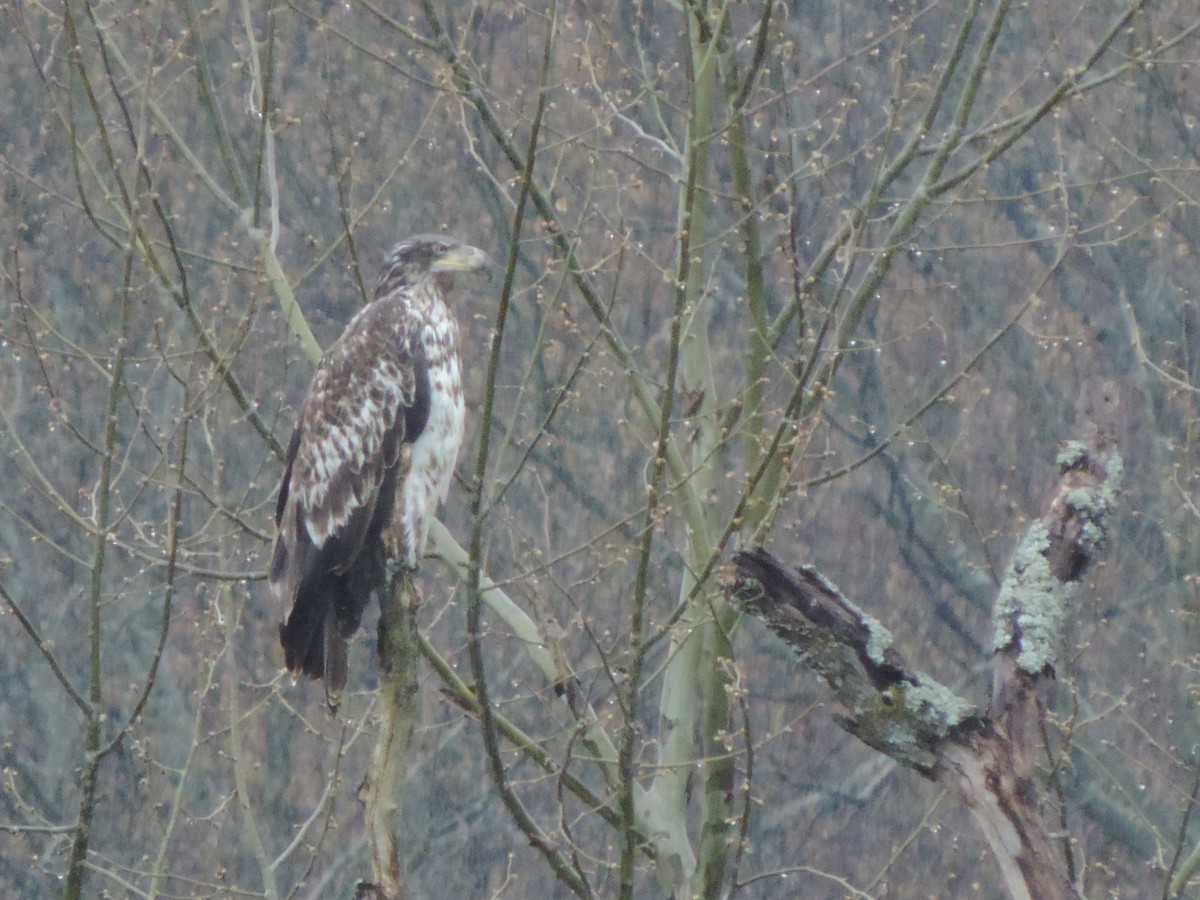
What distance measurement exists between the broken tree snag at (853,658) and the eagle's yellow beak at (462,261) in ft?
6.14

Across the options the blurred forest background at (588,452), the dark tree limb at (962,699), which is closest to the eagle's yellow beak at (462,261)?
the dark tree limb at (962,699)

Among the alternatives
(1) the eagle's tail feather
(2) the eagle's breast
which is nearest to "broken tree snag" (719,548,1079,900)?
(1) the eagle's tail feather

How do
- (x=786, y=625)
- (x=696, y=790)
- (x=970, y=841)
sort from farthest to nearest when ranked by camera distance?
1. (x=970, y=841)
2. (x=696, y=790)
3. (x=786, y=625)

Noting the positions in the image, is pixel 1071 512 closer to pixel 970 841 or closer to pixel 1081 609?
pixel 1081 609

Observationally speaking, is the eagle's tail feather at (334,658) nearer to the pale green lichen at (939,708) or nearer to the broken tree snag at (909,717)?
the broken tree snag at (909,717)

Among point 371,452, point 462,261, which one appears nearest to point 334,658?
point 371,452

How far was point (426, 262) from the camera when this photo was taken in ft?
16.3

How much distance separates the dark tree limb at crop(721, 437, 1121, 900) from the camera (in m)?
2.97

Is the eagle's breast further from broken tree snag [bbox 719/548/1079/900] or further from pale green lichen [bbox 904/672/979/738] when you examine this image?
pale green lichen [bbox 904/672/979/738]

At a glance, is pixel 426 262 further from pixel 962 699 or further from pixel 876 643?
pixel 962 699

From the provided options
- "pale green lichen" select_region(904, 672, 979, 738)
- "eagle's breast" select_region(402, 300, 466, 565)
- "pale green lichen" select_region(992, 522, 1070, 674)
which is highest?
"eagle's breast" select_region(402, 300, 466, 565)

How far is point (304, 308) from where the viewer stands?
8.51 meters

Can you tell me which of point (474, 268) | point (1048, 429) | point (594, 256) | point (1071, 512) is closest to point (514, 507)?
point (594, 256)

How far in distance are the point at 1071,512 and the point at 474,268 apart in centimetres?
207
